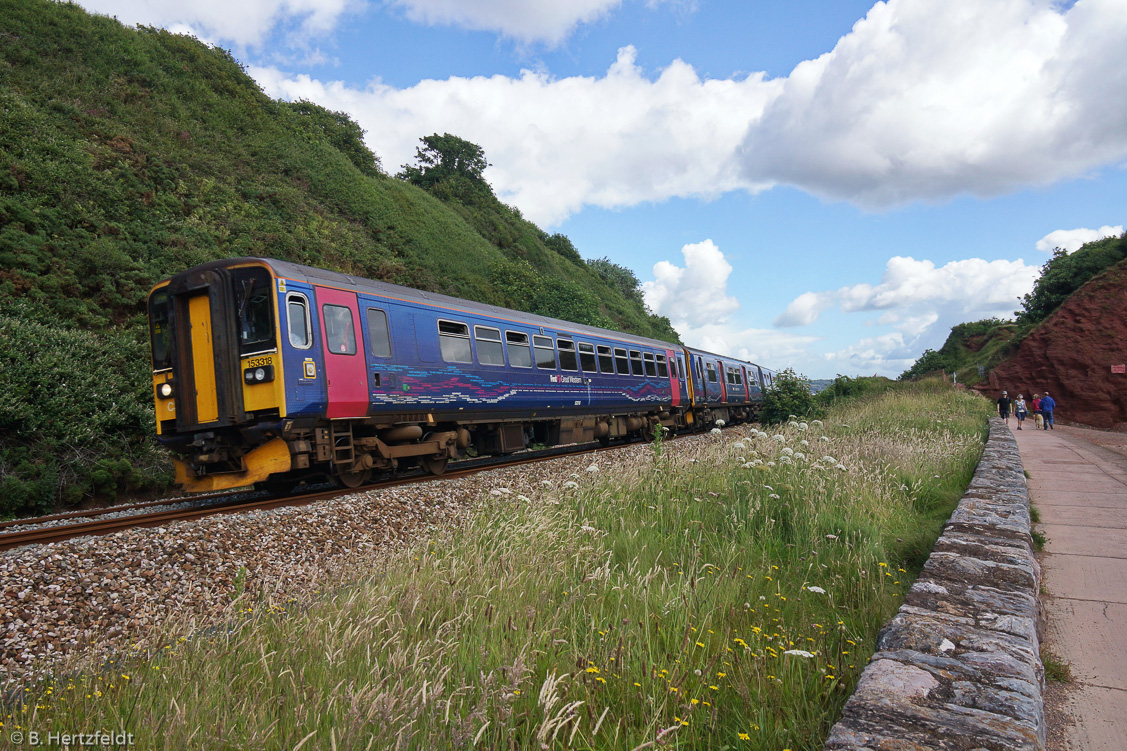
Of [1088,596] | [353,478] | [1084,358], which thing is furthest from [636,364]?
[1084,358]

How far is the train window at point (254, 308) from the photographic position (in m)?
7.83

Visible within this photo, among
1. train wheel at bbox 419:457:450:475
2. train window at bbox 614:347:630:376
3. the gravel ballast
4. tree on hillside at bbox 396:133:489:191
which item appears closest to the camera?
the gravel ballast

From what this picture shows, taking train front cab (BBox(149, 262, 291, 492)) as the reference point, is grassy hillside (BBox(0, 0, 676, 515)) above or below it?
above

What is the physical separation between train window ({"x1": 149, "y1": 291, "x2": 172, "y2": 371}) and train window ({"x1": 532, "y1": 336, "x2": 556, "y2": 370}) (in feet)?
20.3

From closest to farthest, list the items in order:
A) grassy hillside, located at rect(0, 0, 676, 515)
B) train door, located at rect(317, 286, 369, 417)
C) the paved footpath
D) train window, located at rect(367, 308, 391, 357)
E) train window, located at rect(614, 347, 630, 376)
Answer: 1. the paved footpath
2. train door, located at rect(317, 286, 369, 417)
3. train window, located at rect(367, 308, 391, 357)
4. grassy hillside, located at rect(0, 0, 676, 515)
5. train window, located at rect(614, 347, 630, 376)

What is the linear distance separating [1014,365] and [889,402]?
14.8 m

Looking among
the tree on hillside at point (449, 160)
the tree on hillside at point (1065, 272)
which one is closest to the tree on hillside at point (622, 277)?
the tree on hillside at point (449, 160)

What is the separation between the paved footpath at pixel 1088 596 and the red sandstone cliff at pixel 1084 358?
2008 centimetres

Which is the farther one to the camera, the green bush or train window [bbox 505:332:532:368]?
the green bush

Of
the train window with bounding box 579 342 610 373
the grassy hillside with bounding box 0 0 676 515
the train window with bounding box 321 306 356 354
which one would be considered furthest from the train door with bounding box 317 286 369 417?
the train window with bounding box 579 342 610 373

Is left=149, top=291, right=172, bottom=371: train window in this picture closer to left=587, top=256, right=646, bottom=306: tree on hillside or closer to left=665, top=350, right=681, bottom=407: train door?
left=665, top=350, right=681, bottom=407: train door

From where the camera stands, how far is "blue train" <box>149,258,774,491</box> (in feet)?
25.7

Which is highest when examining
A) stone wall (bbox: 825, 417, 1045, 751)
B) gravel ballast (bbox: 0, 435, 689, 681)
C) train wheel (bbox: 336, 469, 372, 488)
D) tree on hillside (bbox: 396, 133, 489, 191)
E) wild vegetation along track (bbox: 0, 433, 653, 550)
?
tree on hillside (bbox: 396, 133, 489, 191)

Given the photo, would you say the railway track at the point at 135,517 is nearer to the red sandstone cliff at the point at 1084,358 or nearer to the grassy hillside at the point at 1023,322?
the red sandstone cliff at the point at 1084,358
